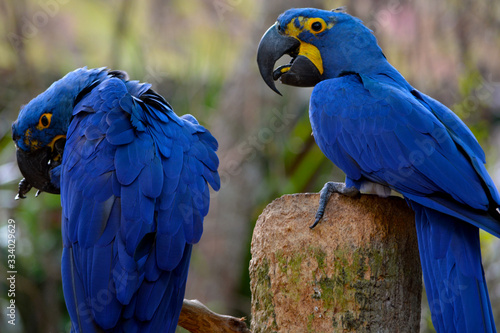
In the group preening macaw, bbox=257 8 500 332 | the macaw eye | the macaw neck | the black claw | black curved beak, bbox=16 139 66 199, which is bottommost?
the black claw

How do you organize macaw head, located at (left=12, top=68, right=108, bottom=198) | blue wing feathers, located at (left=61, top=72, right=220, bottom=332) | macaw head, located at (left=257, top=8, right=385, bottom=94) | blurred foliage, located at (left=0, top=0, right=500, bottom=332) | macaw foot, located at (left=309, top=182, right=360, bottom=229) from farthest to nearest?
1. blurred foliage, located at (left=0, top=0, right=500, bottom=332)
2. macaw head, located at (left=257, top=8, right=385, bottom=94)
3. macaw head, located at (left=12, top=68, right=108, bottom=198)
4. macaw foot, located at (left=309, top=182, right=360, bottom=229)
5. blue wing feathers, located at (left=61, top=72, right=220, bottom=332)

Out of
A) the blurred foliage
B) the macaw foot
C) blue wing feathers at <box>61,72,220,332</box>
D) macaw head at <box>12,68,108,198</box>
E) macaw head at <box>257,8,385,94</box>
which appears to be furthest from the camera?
the blurred foliage

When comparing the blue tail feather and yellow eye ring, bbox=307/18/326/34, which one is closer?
the blue tail feather

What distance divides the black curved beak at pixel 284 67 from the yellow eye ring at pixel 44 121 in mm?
1007

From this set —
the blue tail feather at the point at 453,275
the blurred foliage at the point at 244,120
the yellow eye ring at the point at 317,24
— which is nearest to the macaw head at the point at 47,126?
the yellow eye ring at the point at 317,24

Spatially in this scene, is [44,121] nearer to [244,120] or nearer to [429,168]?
[429,168]

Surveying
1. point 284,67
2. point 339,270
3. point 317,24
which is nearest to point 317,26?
point 317,24

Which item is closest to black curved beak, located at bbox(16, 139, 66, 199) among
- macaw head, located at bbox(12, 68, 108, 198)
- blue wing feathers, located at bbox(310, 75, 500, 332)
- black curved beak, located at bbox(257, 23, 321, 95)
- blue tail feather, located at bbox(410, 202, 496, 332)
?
macaw head, located at bbox(12, 68, 108, 198)

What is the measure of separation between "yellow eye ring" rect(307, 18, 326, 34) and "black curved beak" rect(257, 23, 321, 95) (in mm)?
97

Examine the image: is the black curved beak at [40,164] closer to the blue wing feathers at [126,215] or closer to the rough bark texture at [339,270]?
the blue wing feathers at [126,215]

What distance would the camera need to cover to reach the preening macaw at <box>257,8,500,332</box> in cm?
175

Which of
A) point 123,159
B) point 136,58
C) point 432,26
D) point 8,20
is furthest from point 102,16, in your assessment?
point 123,159

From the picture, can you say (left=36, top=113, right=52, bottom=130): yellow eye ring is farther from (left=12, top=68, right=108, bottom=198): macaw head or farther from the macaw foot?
the macaw foot

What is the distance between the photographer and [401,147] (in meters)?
2.06
